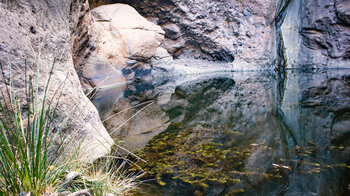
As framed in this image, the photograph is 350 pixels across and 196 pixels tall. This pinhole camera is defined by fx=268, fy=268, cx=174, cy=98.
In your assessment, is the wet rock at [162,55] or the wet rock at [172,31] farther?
the wet rock at [172,31]

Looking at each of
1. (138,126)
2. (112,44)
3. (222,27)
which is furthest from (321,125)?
(222,27)

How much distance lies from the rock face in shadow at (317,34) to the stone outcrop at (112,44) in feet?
25.0

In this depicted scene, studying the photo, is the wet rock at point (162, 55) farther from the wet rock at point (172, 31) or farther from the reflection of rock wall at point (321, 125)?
the reflection of rock wall at point (321, 125)

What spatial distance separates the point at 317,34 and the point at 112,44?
35.7ft

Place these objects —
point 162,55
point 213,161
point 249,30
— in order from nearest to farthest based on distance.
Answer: point 213,161 → point 162,55 → point 249,30

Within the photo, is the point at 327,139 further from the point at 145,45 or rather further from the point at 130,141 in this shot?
the point at 145,45

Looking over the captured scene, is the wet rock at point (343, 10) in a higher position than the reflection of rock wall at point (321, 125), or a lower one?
higher

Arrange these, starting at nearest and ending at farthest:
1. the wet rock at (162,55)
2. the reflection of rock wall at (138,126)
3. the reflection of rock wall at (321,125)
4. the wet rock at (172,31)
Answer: the reflection of rock wall at (321,125)
the reflection of rock wall at (138,126)
the wet rock at (162,55)
the wet rock at (172,31)

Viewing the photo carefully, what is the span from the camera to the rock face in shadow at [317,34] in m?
13.6

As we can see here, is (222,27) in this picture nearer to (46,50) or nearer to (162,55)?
(162,55)

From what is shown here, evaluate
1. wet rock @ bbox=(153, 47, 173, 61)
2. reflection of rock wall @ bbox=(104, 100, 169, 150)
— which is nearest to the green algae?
reflection of rock wall @ bbox=(104, 100, 169, 150)

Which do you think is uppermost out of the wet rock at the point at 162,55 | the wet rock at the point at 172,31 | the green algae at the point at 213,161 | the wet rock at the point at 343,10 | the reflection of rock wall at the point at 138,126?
the wet rock at the point at 343,10

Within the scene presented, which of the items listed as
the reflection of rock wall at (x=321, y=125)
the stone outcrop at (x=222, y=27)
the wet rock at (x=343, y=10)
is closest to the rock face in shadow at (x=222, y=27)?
the stone outcrop at (x=222, y=27)

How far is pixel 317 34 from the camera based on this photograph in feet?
47.6
